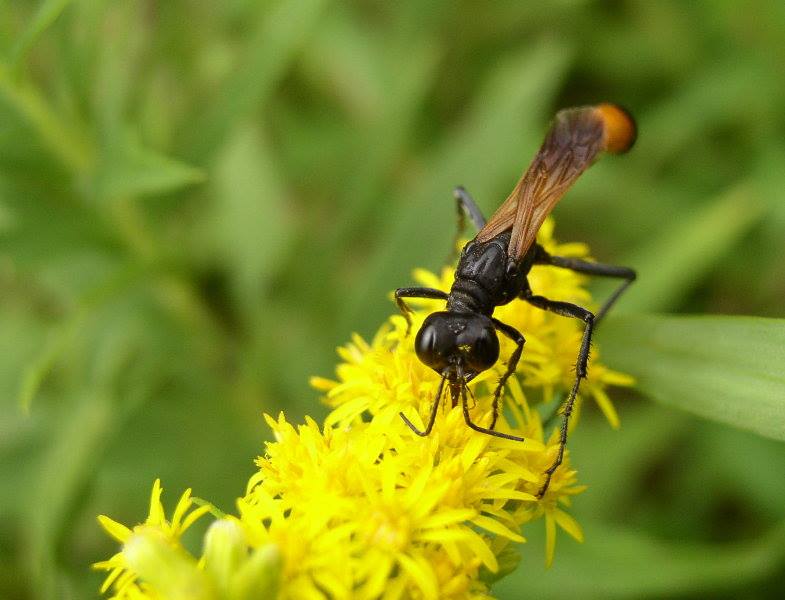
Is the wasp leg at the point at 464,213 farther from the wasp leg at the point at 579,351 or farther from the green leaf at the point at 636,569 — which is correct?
the green leaf at the point at 636,569

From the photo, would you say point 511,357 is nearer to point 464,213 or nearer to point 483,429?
point 483,429

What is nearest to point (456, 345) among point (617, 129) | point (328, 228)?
point (617, 129)

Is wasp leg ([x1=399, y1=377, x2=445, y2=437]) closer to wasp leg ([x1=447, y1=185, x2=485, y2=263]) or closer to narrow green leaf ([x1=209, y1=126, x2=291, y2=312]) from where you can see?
wasp leg ([x1=447, y1=185, x2=485, y2=263])

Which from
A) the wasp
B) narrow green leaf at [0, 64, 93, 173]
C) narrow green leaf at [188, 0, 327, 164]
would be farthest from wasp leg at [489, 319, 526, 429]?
narrow green leaf at [0, 64, 93, 173]

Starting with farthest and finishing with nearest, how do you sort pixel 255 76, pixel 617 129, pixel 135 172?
pixel 255 76 → pixel 617 129 → pixel 135 172

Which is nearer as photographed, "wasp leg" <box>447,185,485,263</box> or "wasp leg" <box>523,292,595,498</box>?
"wasp leg" <box>523,292,595,498</box>

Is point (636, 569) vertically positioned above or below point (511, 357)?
below

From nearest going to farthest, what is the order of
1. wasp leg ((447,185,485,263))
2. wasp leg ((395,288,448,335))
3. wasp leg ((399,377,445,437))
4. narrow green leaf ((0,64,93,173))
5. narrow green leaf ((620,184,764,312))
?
wasp leg ((399,377,445,437)) → wasp leg ((395,288,448,335)) → narrow green leaf ((0,64,93,173)) → wasp leg ((447,185,485,263)) → narrow green leaf ((620,184,764,312))
